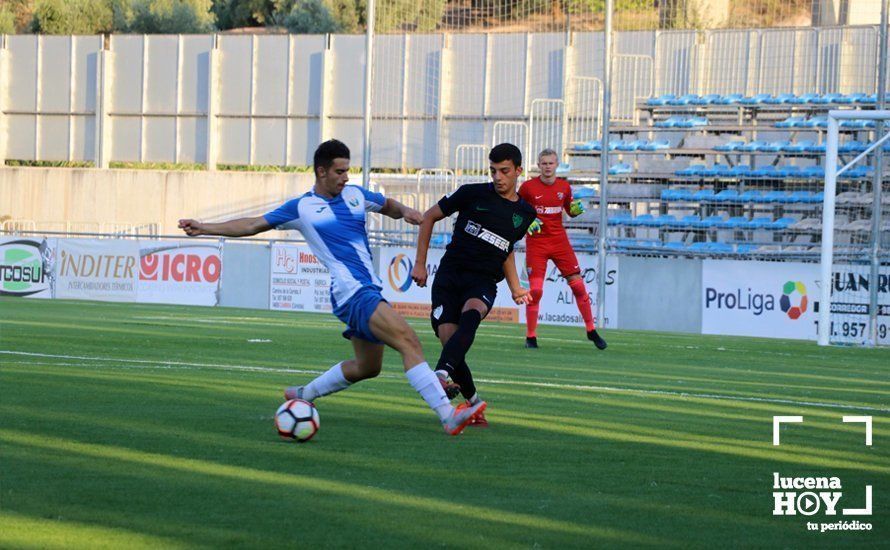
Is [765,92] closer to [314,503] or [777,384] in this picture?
[777,384]

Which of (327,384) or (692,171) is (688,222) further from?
(327,384)

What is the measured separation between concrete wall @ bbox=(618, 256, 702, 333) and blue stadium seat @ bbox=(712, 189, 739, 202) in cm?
373

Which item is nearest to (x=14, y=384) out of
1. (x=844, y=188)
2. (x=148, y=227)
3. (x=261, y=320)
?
(x=261, y=320)

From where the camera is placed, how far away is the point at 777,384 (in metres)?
12.9

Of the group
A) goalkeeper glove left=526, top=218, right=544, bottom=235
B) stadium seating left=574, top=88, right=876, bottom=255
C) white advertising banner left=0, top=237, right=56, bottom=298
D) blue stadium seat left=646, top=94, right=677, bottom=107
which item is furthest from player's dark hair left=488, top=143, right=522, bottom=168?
white advertising banner left=0, top=237, right=56, bottom=298

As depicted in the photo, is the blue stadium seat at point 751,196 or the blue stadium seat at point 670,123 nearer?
the blue stadium seat at point 751,196

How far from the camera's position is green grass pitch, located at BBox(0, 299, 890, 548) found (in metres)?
5.59

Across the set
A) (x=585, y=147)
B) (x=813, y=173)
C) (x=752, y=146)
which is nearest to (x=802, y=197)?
(x=813, y=173)

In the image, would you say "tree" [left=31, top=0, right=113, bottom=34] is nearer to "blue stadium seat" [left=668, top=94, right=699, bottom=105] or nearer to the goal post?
"blue stadium seat" [left=668, top=94, right=699, bottom=105]

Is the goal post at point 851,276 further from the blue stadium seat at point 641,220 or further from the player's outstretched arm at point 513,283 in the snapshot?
the player's outstretched arm at point 513,283

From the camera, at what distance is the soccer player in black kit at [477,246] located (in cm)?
989

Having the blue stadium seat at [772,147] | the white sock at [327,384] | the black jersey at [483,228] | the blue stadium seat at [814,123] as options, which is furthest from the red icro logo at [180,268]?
the white sock at [327,384]

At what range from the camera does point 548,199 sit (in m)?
17.1

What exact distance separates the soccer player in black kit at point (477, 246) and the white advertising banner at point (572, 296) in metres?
15.0
